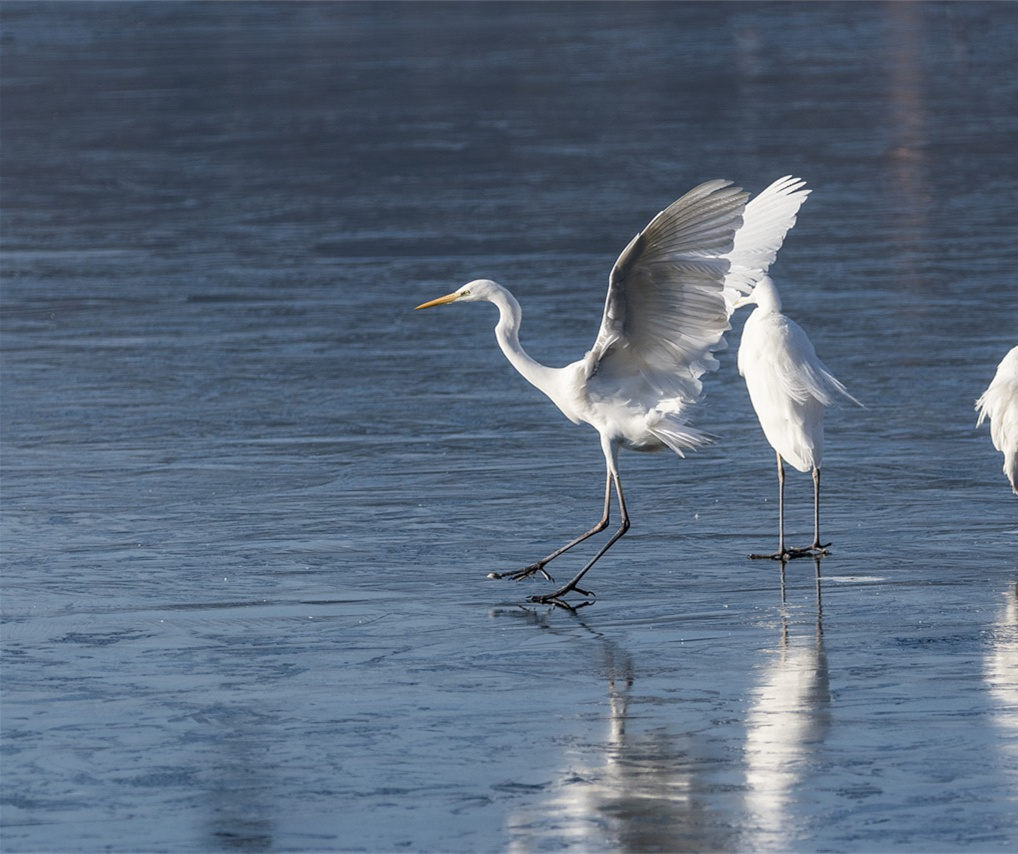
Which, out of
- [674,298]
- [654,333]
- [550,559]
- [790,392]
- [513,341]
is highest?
[674,298]

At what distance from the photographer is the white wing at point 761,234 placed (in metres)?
11.2

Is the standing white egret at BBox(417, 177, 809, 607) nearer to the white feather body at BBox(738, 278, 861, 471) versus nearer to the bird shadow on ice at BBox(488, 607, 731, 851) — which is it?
the white feather body at BBox(738, 278, 861, 471)

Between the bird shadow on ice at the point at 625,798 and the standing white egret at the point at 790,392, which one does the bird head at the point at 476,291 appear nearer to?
the standing white egret at the point at 790,392

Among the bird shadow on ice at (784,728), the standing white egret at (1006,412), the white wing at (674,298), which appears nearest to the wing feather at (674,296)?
the white wing at (674,298)

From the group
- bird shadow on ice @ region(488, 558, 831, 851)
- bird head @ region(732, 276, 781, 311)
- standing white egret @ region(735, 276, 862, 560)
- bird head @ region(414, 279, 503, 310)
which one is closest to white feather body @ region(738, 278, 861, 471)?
standing white egret @ region(735, 276, 862, 560)

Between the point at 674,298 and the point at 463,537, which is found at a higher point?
the point at 674,298

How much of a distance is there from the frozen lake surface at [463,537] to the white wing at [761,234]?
1329 millimetres

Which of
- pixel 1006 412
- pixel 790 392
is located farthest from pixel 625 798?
pixel 1006 412

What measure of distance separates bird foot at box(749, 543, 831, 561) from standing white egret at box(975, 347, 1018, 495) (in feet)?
3.76

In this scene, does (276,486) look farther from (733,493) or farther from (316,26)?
(316,26)

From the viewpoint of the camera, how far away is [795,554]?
34.3ft

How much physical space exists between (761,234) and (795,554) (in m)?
2.00

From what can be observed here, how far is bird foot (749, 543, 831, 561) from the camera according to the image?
10430mm

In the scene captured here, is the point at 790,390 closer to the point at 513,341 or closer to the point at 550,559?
the point at 513,341
